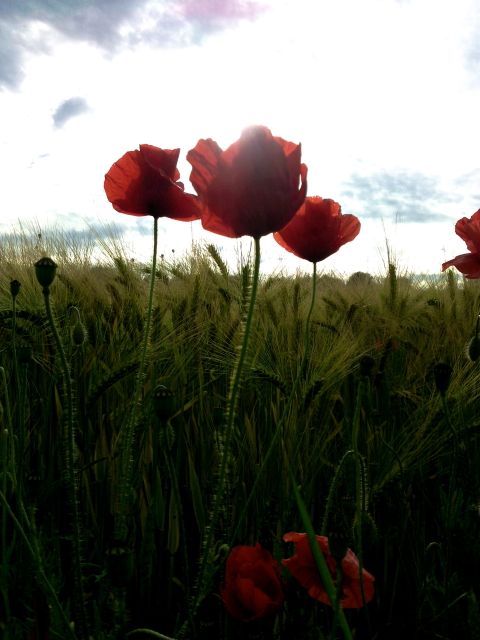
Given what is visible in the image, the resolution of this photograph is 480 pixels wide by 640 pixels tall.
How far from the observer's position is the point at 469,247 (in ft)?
5.20

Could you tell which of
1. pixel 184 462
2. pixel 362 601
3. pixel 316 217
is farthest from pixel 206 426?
pixel 362 601

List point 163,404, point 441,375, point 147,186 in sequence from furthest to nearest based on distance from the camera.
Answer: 1. point 147,186
2. point 441,375
3. point 163,404

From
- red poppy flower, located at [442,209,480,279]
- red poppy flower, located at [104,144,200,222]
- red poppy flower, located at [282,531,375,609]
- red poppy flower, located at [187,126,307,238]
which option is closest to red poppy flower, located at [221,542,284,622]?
red poppy flower, located at [282,531,375,609]

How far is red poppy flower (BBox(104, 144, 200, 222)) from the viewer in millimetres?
1138

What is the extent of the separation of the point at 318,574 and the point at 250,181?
477 mm

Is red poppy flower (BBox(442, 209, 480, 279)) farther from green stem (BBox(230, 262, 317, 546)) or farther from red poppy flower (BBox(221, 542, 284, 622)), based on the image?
red poppy flower (BBox(221, 542, 284, 622))

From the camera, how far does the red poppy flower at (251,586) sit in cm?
69

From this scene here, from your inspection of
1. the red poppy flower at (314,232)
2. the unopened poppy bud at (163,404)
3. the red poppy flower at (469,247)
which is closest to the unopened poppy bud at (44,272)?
the unopened poppy bud at (163,404)

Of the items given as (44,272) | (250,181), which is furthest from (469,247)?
(44,272)

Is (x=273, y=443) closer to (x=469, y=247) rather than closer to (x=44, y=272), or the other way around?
(x=44, y=272)

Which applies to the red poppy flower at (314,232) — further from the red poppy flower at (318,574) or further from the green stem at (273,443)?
the red poppy flower at (318,574)

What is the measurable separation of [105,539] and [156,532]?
0.43 feet

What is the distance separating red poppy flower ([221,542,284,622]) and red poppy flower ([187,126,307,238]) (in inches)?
15.5

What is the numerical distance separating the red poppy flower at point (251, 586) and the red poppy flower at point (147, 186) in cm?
64
